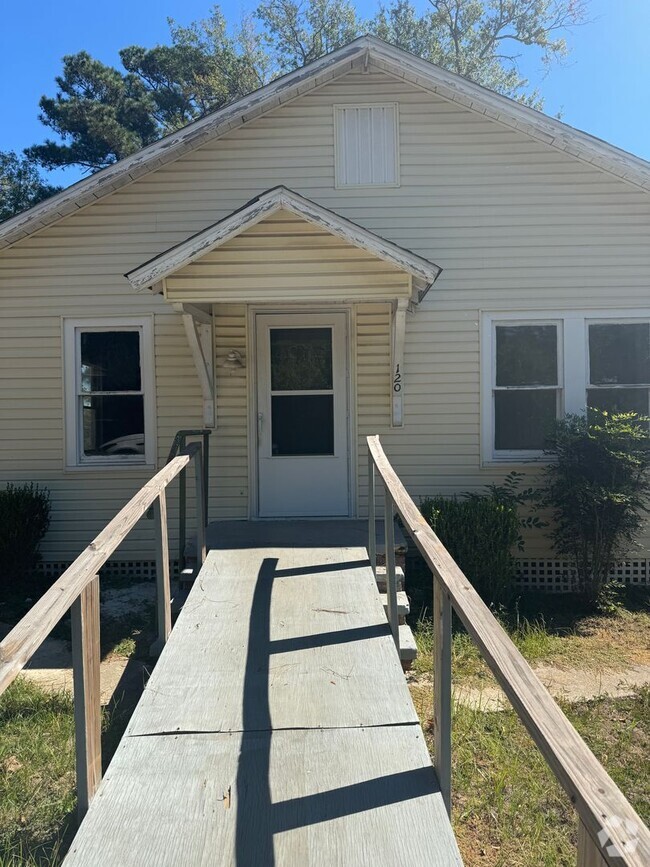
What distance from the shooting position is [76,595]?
2453 millimetres

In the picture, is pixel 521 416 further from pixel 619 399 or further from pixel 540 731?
pixel 540 731

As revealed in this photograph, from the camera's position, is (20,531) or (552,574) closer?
(20,531)

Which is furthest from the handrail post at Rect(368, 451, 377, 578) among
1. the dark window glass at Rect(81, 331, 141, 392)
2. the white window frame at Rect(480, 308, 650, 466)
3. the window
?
the window

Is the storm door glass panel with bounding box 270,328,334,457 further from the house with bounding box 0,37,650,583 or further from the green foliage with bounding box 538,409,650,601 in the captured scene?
the green foliage with bounding box 538,409,650,601

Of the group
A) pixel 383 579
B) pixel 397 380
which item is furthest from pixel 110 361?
pixel 383 579

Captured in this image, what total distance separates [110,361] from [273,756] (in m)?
5.59

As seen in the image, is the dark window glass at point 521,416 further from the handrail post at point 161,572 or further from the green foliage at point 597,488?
the handrail post at point 161,572

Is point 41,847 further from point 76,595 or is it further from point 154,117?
point 154,117

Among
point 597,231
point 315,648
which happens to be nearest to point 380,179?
point 597,231

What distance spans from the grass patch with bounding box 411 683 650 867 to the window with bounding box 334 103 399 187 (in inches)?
213

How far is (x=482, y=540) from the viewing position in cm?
631

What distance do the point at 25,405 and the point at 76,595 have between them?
5.55 meters

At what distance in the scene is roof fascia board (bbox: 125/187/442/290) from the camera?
5.68 meters

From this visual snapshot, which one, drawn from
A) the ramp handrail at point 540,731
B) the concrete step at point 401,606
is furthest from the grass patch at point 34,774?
the concrete step at point 401,606
